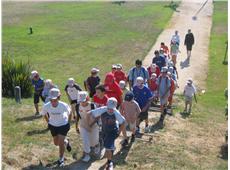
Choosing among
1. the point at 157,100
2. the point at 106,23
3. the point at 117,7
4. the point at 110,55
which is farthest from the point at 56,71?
the point at 117,7

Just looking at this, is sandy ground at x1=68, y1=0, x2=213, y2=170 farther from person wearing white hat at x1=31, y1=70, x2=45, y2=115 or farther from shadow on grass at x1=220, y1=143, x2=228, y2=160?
person wearing white hat at x1=31, y1=70, x2=45, y2=115

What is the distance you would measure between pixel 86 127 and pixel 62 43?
2311 centimetres

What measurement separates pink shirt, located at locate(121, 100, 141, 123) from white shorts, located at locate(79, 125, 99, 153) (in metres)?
1.08

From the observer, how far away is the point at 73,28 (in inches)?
1569

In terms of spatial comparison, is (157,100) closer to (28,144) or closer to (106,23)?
(28,144)

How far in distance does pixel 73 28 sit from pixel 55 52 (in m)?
9.33

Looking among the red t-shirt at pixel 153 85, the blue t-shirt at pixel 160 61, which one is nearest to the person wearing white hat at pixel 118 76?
the red t-shirt at pixel 153 85

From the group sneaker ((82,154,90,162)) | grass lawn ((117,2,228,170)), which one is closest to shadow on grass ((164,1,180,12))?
grass lawn ((117,2,228,170))

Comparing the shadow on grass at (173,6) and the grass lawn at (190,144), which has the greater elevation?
the shadow on grass at (173,6)

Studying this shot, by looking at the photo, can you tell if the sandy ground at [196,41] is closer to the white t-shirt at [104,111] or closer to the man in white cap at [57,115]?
the man in white cap at [57,115]

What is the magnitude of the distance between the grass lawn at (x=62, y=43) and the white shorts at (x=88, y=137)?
1.59 feet

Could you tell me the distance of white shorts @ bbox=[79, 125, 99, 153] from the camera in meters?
11.3

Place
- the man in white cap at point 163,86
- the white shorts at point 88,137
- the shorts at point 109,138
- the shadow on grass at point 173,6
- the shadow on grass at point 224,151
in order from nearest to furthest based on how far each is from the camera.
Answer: the shorts at point 109,138 < the white shorts at point 88,137 < the shadow on grass at point 224,151 < the man in white cap at point 163,86 < the shadow on grass at point 173,6

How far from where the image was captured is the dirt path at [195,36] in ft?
82.2
